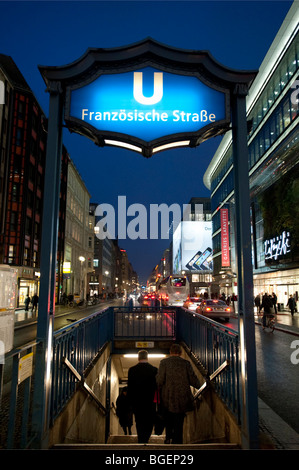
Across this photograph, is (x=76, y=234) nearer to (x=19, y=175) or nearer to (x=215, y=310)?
(x=19, y=175)

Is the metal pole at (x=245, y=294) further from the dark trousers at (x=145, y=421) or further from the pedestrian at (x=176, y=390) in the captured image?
the dark trousers at (x=145, y=421)

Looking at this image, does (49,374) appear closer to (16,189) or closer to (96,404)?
(96,404)

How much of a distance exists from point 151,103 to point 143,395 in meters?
4.57

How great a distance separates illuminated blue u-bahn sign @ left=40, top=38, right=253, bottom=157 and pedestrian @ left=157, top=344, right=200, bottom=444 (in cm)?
334

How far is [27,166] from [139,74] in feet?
129

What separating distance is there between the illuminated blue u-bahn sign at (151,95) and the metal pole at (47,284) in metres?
0.31

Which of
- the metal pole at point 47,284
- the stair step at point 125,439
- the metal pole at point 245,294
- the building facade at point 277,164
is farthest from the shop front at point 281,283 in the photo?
the metal pole at point 47,284

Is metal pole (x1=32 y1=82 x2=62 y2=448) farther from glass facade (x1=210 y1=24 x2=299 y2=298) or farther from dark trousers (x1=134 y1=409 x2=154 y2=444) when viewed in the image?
glass facade (x1=210 y1=24 x2=299 y2=298)

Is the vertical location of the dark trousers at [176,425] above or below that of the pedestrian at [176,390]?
below

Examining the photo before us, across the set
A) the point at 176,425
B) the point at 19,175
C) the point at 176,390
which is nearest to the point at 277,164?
the point at 19,175

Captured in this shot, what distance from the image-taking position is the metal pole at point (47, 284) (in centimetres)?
416

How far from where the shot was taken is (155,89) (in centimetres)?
515
